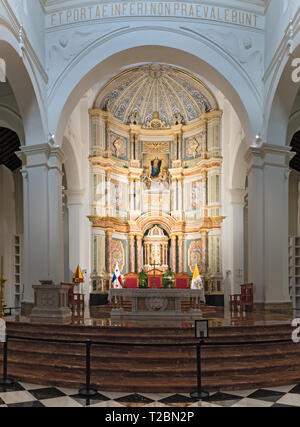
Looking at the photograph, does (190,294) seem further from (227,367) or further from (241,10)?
(241,10)

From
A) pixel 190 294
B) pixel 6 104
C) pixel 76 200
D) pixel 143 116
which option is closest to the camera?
pixel 190 294

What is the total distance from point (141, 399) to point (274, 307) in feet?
20.7

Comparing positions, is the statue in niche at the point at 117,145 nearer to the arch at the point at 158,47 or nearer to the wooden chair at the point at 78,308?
the arch at the point at 158,47

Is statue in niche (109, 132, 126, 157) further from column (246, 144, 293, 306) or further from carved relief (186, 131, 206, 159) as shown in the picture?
column (246, 144, 293, 306)

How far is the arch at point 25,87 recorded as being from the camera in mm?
9875

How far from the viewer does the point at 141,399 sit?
20.3 feet

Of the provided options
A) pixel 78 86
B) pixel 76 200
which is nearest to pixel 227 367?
pixel 78 86

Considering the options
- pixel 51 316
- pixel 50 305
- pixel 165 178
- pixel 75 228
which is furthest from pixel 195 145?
pixel 51 316

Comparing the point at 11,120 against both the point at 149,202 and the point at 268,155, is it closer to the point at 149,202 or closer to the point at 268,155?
the point at 268,155

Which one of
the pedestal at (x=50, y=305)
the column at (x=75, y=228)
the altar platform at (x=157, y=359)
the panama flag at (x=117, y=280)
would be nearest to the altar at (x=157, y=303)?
the pedestal at (x=50, y=305)

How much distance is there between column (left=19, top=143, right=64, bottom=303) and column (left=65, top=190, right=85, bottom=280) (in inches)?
246

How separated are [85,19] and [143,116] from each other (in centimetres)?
925

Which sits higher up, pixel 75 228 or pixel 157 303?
pixel 75 228
